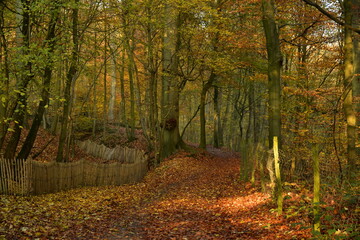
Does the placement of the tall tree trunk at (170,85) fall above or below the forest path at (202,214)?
above

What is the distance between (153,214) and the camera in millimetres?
8195

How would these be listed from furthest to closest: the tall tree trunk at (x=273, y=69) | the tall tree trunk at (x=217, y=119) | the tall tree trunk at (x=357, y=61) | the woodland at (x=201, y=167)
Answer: the tall tree trunk at (x=217, y=119), the tall tree trunk at (x=273, y=69), the tall tree trunk at (x=357, y=61), the woodland at (x=201, y=167)

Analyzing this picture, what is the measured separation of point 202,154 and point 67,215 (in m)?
12.6

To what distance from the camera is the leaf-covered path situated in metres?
6.15

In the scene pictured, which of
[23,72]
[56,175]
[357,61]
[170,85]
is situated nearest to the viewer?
[23,72]

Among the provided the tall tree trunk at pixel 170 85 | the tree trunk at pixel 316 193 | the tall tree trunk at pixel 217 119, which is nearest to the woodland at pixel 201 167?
the tree trunk at pixel 316 193

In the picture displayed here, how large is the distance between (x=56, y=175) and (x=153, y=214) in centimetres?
457

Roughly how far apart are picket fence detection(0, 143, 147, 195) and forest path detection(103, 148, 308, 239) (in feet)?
4.83

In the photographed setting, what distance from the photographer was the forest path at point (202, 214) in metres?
6.07

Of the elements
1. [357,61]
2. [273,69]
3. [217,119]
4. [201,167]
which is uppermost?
[357,61]

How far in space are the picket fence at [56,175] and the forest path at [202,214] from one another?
58.0 inches

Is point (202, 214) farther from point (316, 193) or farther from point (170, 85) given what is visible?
point (170, 85)

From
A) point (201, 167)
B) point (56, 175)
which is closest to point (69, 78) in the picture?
point (56, 175)

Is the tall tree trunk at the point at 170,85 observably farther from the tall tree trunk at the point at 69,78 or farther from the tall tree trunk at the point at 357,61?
the tall tree trunk at the point at 357,61
